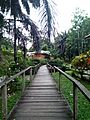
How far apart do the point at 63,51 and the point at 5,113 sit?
66425 mm

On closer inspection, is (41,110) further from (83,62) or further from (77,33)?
(77,33)

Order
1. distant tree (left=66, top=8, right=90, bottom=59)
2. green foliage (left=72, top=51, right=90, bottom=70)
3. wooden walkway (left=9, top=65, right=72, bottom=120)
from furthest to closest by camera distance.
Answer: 1. distant tree (left=66, top=8, right=90, bottom=59)
2. green foliage (left=72, top=51, right=90, bottom=70)
3. wooden walkway (left=9, top=65, right=72, bottom=120)

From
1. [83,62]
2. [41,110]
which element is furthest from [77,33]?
[41,110]

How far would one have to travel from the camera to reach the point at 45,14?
4.55 meters

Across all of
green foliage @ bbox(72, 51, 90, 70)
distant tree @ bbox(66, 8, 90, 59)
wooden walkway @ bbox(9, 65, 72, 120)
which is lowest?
wooden walkway @ bbox(9, 65, 72, 120)

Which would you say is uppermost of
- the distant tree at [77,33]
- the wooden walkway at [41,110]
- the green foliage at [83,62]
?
the distant tree at [77,33]

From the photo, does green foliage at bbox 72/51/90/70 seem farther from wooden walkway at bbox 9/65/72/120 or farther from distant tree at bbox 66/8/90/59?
distant tree at bbox 66/8/90/59

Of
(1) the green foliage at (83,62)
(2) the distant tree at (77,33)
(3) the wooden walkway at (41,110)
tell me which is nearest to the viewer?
(3) the wooden walkway at (41,110)

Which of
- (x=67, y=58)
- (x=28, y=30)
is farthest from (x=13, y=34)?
(x=67, y=58)

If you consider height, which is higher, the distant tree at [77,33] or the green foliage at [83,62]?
the distant tree at [77,33]

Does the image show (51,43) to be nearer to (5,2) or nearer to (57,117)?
(57,117)

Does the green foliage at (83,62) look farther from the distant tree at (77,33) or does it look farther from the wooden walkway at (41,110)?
the distant tree at (77,33)

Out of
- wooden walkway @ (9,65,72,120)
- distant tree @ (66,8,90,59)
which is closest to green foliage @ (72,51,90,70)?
wooden walkway @ (9,65,72,120)

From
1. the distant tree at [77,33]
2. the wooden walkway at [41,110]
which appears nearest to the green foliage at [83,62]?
the wooden walkway at [41,110]
